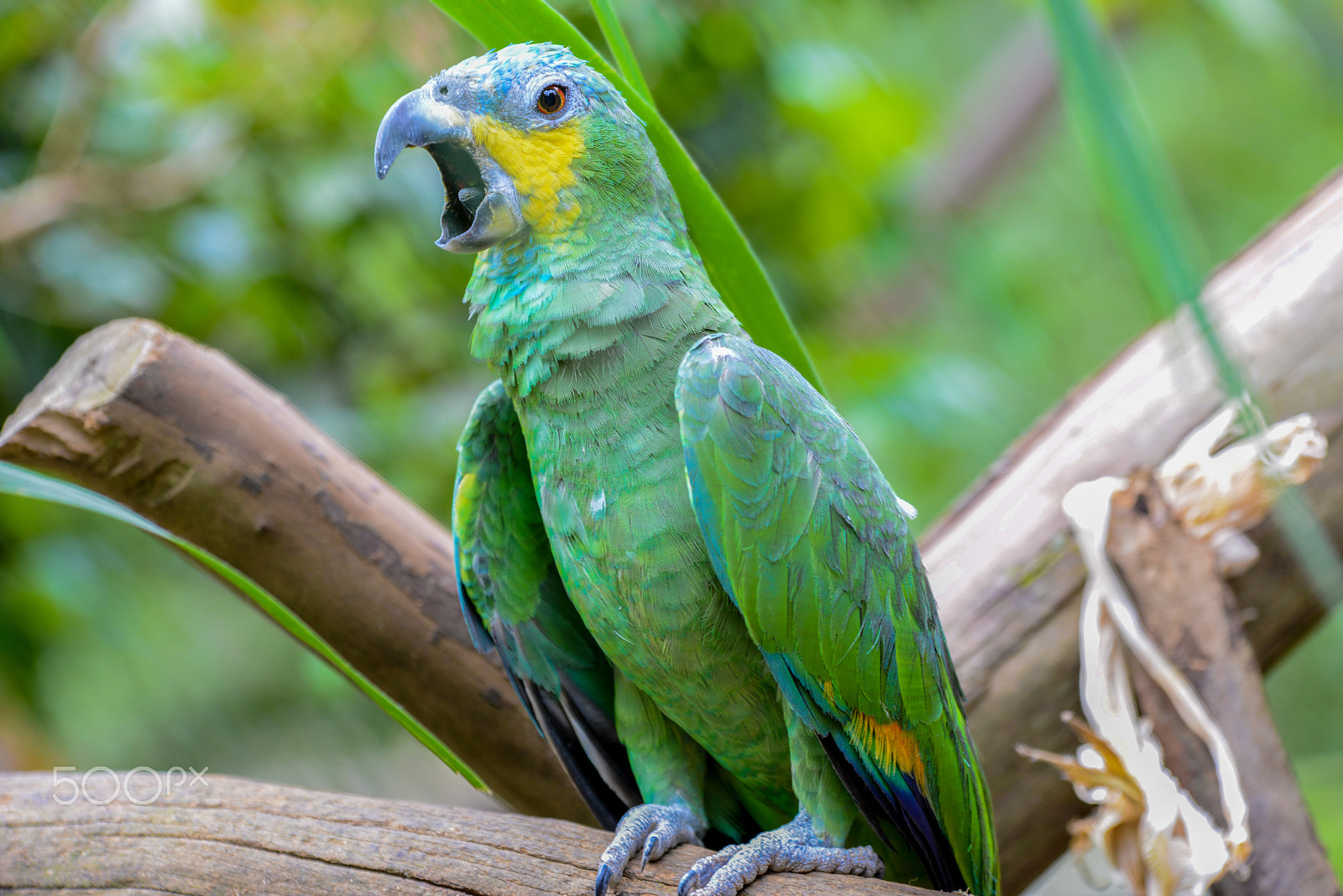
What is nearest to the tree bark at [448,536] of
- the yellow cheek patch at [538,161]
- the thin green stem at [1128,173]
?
the yellow cheek patch at [538,161]

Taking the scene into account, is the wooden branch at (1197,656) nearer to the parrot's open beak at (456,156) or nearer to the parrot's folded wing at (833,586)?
the parrot's folded wing at (833,586)

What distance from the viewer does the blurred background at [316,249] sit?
7.02 feet

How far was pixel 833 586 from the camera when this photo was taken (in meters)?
1.06

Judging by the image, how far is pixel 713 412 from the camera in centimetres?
102

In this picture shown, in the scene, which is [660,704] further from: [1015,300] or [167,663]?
[167,663]

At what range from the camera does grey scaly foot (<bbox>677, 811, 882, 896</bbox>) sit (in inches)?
41.1

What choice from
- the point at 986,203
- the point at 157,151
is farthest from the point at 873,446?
the point at 986,203

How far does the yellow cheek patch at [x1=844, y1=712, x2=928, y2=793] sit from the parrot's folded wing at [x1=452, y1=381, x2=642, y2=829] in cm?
42

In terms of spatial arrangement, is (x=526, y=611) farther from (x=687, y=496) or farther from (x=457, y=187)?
(x=457, y=187)

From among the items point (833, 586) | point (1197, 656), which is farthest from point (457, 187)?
point (1197, 656)

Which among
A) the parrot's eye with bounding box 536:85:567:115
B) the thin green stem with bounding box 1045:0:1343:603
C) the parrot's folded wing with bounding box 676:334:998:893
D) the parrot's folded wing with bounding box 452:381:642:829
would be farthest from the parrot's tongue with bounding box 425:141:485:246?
the thin green stem with bounding box 1045:0:1343:603

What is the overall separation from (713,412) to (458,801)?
274 centimetres

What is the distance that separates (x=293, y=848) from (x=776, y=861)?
57 centimetres

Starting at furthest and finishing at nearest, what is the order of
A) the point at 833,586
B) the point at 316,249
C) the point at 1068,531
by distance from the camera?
the point at 316,249 < the point at 1068,531 < the point at 833,586
